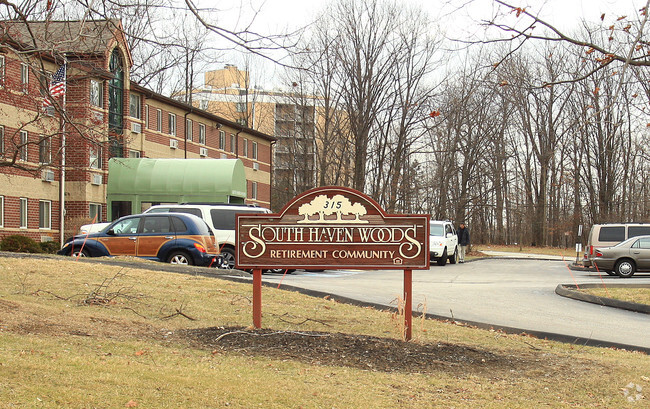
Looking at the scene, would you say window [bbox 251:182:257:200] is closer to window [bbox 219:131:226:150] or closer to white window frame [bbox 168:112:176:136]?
window [bbox 219:131:226:150]

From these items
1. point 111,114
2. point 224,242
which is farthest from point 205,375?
point 111,114

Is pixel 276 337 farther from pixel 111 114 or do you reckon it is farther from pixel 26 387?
pixel 111 114

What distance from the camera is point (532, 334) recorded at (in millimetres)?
10266

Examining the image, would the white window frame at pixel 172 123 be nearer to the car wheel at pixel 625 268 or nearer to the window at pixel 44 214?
the window at pixel 44 214

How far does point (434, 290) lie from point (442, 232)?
1430 centimetres

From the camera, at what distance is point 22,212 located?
3397 cm

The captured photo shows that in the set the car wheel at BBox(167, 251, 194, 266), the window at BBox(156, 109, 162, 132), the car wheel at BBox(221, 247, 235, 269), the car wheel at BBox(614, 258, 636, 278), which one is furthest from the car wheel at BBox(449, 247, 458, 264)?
the window at BBox(156, 109, 162, 132)

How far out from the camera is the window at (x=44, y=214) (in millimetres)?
35000

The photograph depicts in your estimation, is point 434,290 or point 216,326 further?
point 434,290

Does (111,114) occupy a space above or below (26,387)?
above

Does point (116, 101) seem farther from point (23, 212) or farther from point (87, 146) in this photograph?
point (87, 146)

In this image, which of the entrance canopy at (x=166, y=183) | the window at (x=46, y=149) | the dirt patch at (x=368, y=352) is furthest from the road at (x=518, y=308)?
the entrance canopy at (x=166, y=183)

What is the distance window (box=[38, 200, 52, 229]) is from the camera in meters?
35.0

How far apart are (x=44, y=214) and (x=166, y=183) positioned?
19.9 feet
